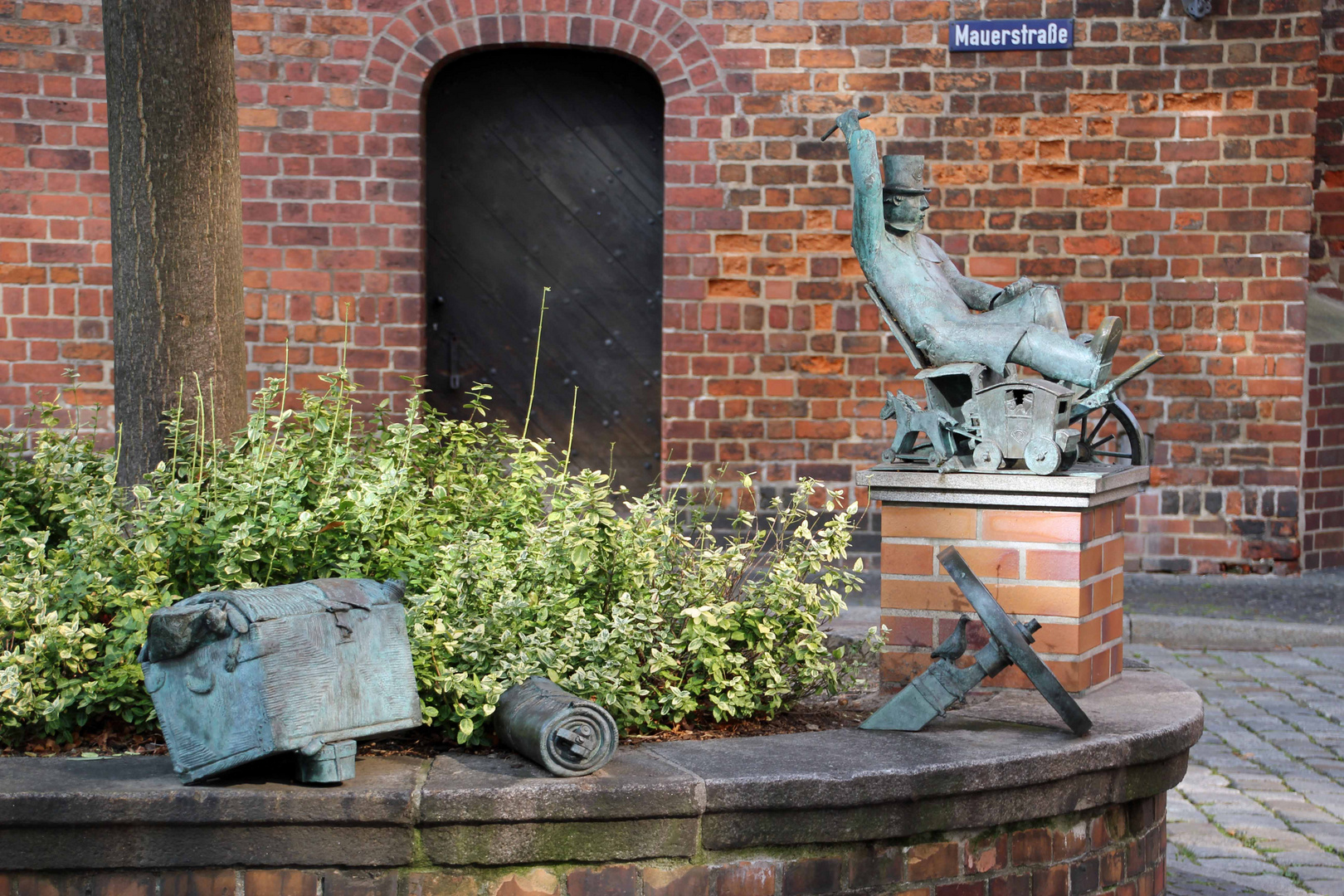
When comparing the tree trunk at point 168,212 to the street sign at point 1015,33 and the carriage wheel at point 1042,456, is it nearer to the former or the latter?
the carriage wheel at point 1042,456

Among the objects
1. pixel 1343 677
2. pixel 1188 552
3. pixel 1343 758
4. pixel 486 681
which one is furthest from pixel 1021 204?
pixel 486 681

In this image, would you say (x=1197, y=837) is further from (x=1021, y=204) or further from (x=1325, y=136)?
(x=1325, y=136)

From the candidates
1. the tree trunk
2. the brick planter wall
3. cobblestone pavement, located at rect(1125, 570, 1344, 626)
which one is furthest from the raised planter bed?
cobblestone pavement, located at rect(1125, 570, 1344, 626)

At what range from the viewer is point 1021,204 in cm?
746

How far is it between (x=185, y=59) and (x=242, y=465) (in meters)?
1.15

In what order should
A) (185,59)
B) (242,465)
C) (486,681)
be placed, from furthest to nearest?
(185,59)
(242,465)
(486,681)

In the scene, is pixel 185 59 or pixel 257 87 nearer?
pixel 185 59

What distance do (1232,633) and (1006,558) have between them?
156 inches

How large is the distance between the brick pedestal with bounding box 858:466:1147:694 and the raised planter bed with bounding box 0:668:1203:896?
51 cm

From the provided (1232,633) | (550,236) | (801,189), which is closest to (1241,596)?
(1232,633)

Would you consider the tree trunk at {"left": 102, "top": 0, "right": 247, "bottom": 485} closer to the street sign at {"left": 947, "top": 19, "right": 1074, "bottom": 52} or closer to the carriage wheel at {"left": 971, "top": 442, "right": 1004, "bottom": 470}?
the carriage wheel at {"left": 971, "top": 442, "right": 1004, "bottom": 470}

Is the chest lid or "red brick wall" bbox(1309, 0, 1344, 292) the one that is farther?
"red brick wall" bbox(1309, 0, 1344, 292)

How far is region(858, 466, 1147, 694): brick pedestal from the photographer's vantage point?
327 centimetres

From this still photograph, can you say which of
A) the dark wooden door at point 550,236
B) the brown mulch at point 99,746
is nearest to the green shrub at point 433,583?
the brown mulch at point 99,746
